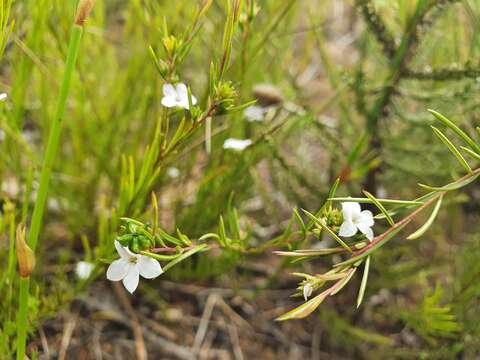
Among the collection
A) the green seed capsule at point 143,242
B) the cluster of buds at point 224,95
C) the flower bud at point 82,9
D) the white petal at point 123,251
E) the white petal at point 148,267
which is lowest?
the white petal at point 148,267

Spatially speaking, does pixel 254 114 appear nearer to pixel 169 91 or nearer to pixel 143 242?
pixel 169 91

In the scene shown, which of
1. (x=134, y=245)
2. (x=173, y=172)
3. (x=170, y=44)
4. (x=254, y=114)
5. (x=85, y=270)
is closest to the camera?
(x=134, y=245)

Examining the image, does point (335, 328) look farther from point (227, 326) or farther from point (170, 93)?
point (170, 93)

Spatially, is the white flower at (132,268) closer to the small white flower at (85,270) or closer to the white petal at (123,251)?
the white petal at (123,251)

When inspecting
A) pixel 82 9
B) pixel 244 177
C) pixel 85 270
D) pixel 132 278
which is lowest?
pixel 85 270

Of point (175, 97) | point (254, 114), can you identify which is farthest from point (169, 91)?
point (254, 114)

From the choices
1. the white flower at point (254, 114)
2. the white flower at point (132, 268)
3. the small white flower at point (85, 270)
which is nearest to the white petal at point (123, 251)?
the white flower at point (132, 268)
